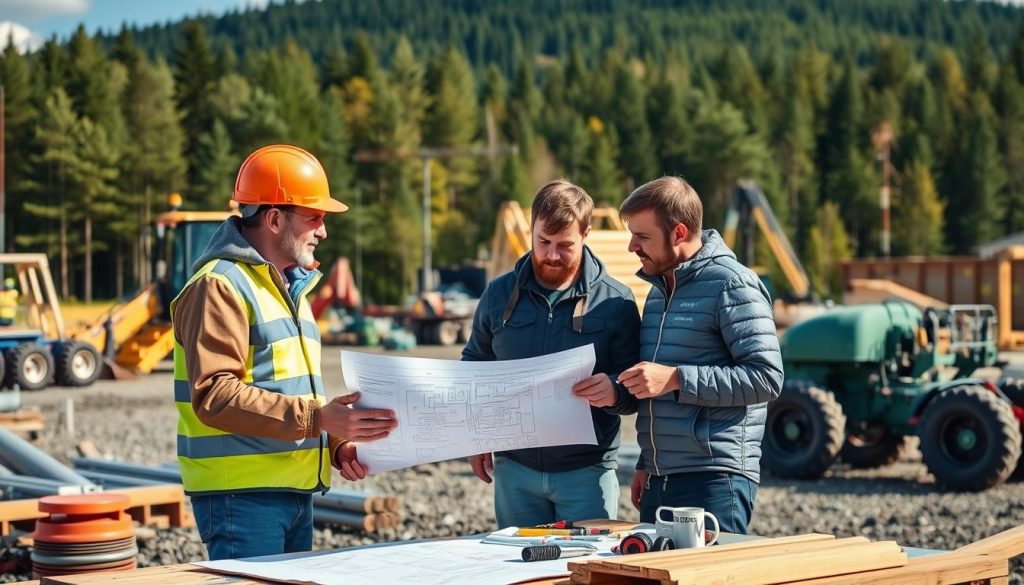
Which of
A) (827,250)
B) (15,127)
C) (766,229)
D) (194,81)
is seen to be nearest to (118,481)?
(766,229)

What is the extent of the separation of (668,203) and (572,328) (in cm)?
61

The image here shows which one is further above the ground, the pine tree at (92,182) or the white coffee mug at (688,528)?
the pine tree at (92,182)

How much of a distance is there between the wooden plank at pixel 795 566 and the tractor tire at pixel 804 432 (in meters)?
8.54

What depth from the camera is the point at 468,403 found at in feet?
13.3

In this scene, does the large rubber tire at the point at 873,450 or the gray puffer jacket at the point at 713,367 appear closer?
the gray puffer jacket at the point at 713,367

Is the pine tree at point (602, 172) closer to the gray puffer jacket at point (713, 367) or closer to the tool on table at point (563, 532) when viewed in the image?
the gray puffer jacket at point (713, 367)

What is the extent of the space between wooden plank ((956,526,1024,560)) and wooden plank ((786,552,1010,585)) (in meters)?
0.04

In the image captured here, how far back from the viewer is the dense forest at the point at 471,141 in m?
73.9

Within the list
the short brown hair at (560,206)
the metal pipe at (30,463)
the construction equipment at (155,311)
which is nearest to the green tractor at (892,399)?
the metal pipe at (30,463)

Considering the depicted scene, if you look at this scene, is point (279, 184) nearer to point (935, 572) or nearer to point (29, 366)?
point (935, 572)

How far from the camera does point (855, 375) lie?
500 inches

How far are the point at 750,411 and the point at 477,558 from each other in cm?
106

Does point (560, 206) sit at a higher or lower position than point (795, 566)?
higher

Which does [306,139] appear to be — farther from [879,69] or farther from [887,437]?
[887,437]
